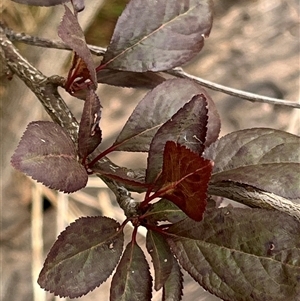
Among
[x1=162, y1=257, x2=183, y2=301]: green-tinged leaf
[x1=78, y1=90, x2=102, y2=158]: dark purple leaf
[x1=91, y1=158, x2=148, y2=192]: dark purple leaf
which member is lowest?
[x1=162, y1=257, x2=183, y2=301]: green-tinged leaf

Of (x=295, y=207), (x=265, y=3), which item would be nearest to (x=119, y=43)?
(x=295, y=207)

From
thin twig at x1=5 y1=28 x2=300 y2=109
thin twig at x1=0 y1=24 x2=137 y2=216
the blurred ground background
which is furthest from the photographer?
the blurred ground background

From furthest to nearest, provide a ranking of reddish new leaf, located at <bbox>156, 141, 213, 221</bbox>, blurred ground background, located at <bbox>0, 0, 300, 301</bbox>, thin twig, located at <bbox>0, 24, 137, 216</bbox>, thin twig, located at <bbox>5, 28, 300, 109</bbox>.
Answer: blurred ground background, located at <bbox>0, 0, 300, 301</bbox> → thin twig, located at <bbox>5, 28, 300, 109</bbox> → thin twig, located at <bbox>0, 24, 137, 216</bbox> → reddish new leaf, located at <bbox>156, 141, 213, 221</bbox>

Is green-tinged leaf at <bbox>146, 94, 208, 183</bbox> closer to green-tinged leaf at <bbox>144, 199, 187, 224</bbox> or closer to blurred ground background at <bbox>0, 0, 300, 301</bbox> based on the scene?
green-tinged leaf at <bbox>144, 199, 187, 224</bbox>

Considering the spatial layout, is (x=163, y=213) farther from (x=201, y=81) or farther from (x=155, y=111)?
(x=201, y=81)

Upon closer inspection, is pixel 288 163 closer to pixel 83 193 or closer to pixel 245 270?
pixel 245 270

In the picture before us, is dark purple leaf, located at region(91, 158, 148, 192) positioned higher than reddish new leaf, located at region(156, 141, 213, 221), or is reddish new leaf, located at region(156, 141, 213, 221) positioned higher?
dark purple leaf, located at region(91, 158, 148, 192)

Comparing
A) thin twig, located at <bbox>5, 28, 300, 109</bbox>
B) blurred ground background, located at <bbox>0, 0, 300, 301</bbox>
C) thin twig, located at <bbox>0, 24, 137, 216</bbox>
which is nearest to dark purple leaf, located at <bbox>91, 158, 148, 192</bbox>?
thin twig, located at <bbox>0, 24, 137, 216</bbox>
